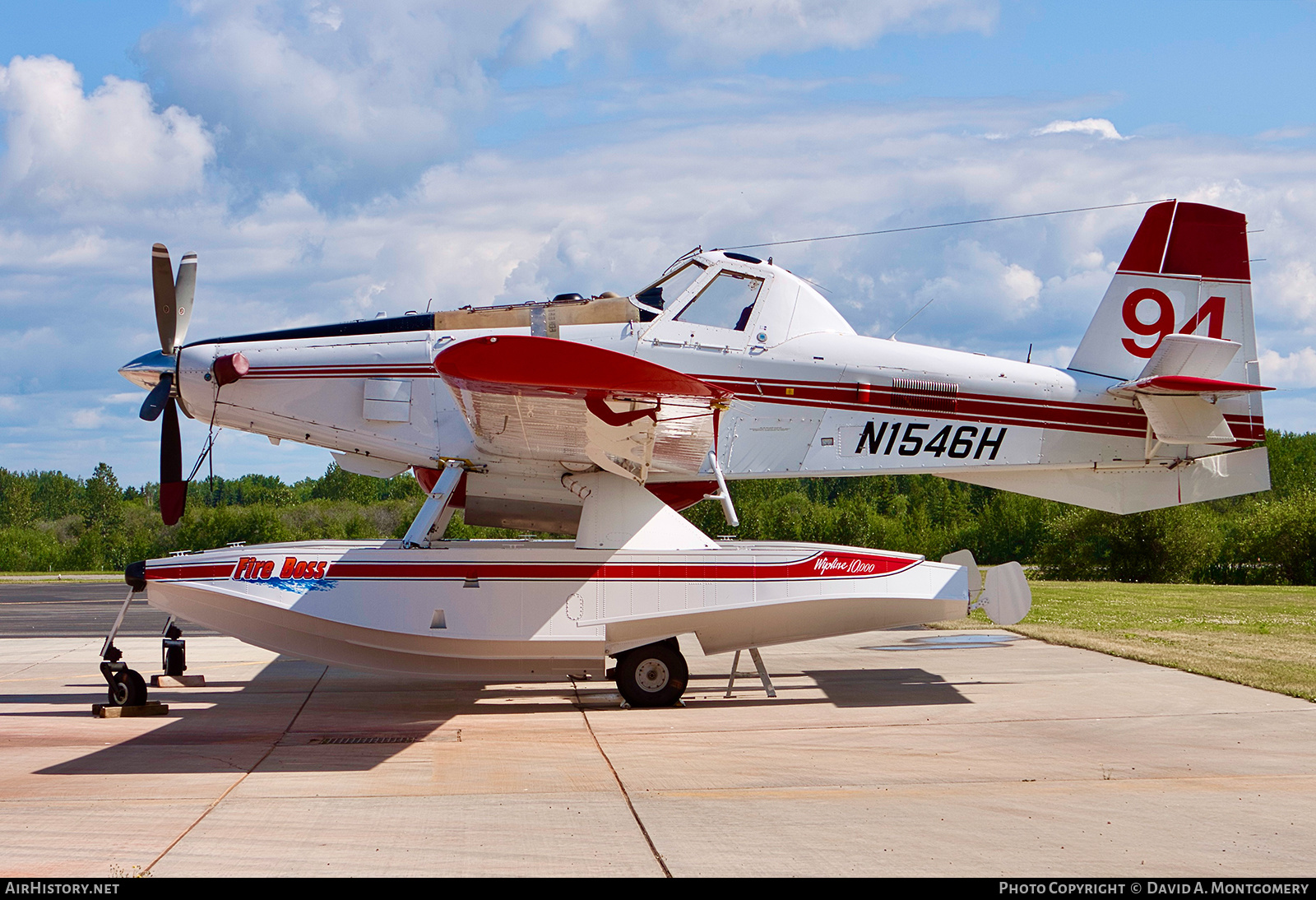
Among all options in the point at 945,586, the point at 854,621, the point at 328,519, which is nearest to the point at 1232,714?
the point at 945,586

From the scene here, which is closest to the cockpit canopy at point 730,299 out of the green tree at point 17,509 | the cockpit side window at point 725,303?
the cockpit side window at point 725,303

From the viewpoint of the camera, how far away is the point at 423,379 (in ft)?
29.5

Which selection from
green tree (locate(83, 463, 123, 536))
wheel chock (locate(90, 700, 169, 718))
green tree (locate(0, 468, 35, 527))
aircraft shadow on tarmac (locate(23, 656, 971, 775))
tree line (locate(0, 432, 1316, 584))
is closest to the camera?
aircraft shadow on tarmac (locate(23, 656, 971, 775))

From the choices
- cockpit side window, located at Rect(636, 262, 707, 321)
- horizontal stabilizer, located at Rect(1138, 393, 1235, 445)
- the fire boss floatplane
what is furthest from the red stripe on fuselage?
cockpit side window, located at Rect(636, 262, 707, 321)

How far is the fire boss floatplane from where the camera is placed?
827 cm

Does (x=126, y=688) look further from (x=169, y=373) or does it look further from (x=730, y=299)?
(x=730, y=299)

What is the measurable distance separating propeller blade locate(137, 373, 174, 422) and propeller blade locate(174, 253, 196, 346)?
1.19 feet

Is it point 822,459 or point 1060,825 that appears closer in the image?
point 1060,825

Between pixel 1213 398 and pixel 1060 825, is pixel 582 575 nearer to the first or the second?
pixel 1060 825

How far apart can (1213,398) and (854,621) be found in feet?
13.2

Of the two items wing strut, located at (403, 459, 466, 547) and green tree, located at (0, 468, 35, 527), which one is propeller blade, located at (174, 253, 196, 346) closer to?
wing strut, located at (403, 459, 466, 547)

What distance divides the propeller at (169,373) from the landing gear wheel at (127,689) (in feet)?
4.56

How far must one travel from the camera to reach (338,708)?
8.74 meters
